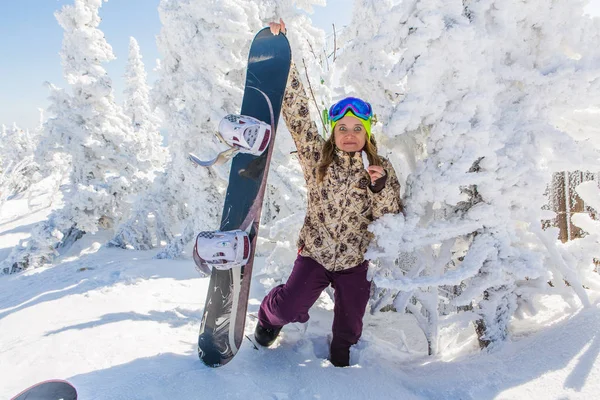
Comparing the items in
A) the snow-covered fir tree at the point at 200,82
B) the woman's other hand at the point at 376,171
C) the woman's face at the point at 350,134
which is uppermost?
the snow-covered fir tree at the point at 200,82

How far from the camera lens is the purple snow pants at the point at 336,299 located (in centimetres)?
258

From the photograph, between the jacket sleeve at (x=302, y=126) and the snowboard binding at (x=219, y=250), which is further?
the jacket sleeve at (x=302, y=126)

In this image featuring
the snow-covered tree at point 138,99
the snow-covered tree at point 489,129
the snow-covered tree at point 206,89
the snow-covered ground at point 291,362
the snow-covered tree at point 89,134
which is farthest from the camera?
the snow-covered tree at point 138,99

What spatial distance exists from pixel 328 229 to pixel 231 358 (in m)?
1.20

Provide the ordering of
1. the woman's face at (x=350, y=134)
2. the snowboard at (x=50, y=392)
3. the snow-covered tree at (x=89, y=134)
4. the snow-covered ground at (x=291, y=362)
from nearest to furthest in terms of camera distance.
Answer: the snowboard at (x=50, y=392) → the snow-covered ground at (x=291, y=362) → the woman's face at (x=350, y=134) → the snow-covered tree at (x=89, y=134)

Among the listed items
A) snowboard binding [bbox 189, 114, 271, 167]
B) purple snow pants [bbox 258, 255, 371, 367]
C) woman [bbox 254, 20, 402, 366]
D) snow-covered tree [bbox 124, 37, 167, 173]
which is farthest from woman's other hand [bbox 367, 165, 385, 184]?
snow-covered tree [bbox 124, 37, 167, 173]

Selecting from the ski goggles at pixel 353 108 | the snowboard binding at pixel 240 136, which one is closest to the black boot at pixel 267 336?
the snowboard binding at pixel 240 136

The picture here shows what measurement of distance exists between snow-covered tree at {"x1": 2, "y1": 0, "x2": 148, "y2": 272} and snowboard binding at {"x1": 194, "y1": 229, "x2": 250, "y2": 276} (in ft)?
39.1

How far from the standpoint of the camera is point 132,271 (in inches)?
232

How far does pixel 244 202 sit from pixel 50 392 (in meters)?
1.74

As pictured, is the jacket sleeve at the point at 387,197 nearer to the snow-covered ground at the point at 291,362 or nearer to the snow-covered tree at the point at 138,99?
the snow-covered ground at the point at 291,362

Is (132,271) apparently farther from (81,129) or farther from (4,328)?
(81,129)

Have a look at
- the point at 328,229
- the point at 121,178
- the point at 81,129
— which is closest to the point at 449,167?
the point at 328,229

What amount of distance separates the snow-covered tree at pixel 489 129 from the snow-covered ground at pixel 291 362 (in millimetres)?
317
